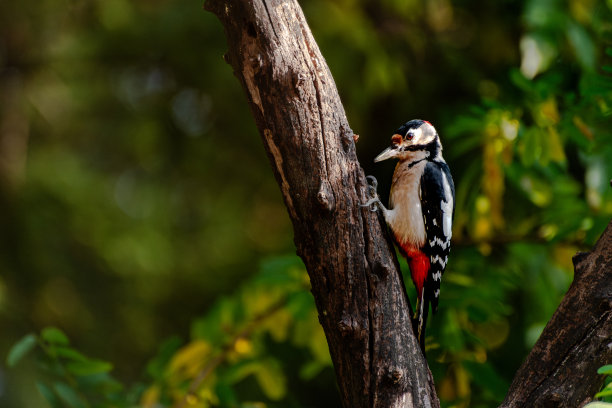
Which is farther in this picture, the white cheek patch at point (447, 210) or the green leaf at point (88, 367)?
the white cheek patch at point (447, 210)

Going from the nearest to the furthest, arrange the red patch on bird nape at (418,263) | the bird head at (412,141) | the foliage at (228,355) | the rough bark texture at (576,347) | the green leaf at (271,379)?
the rough bark texture at (576,347)
the red patch on bird nape at (418,263)
the bird head at (412,141)
the foliage at (228,355)
the green leaf at (271,379)

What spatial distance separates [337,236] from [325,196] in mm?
152

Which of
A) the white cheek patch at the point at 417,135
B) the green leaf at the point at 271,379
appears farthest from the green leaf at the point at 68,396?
the white cheek patch at the point at 417,135

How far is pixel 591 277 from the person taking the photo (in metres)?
2.31

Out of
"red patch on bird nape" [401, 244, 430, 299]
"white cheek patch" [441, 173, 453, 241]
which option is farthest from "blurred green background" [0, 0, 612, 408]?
"white cheek patch" [441, 173, 453, 241]

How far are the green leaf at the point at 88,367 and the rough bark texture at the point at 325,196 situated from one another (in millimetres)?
1319

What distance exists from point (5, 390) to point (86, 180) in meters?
2.07

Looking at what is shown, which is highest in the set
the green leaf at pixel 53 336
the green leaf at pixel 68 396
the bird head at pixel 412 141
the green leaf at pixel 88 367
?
the bird head at pixel 412 141

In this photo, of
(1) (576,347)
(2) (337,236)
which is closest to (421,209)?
(2) (337,236)

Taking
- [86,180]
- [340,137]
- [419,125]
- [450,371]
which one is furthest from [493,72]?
[86,180]

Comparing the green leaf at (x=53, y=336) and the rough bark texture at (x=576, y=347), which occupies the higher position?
the green leaf at (x=53, y=336)

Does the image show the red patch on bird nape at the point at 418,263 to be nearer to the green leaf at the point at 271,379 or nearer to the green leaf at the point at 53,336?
the green leaf at the point at 271,379

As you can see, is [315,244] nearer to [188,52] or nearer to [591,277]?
[591,277]

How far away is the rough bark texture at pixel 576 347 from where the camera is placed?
225 cm
